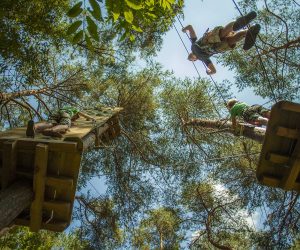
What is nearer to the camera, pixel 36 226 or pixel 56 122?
pixel 36 226

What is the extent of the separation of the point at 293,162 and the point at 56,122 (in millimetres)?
4059

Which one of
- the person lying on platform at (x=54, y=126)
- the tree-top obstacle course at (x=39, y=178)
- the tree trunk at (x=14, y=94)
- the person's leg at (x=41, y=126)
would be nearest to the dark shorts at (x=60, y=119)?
the person lying on platform at (x=54, y=126)

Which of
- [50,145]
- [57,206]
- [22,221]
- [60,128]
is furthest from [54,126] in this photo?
[22,221]

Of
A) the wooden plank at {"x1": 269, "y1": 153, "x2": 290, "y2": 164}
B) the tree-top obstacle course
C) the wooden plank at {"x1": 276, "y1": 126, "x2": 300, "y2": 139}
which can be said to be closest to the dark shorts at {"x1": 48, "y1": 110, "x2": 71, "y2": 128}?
the tree-top obstacle course

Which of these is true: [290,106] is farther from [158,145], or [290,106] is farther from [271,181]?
[158,145]

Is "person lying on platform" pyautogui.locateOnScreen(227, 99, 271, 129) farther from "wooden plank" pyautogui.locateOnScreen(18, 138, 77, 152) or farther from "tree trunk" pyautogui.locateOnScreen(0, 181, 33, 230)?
"tree trunk" pyautogui.locateOnScreen(0, 181, 33, 230)

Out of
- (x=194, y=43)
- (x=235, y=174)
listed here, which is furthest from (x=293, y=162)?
(x=235, y=174)

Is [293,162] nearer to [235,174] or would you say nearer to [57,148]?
[57,148]

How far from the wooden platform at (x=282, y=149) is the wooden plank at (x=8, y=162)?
3.23 metres

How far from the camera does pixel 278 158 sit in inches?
173

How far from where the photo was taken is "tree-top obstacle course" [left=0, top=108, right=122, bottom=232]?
171 inches

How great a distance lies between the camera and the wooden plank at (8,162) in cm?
436

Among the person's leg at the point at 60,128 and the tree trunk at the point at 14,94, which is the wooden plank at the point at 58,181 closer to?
the person's leg at the point at 60,128

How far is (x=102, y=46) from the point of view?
12.5 m
